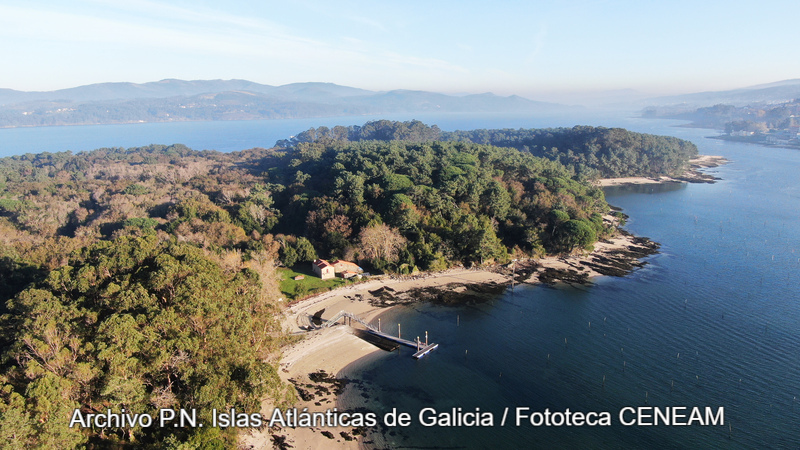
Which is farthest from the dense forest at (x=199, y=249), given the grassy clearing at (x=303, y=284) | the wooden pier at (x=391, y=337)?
the wooden pier at (x=391, y=337)

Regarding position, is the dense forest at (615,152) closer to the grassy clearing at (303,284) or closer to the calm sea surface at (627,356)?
the calm sea surface at (627,356)

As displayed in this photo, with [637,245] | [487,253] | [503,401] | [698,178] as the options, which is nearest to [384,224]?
[487,253]

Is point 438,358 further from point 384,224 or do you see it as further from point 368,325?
point 384,224

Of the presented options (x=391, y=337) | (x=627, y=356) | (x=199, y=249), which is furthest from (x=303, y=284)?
(x=627, y=356)

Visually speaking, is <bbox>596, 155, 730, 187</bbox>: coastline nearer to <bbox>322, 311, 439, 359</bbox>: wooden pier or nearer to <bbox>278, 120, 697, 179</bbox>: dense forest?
<bbox>278, 120, 697, 179</bbox>: dense forest

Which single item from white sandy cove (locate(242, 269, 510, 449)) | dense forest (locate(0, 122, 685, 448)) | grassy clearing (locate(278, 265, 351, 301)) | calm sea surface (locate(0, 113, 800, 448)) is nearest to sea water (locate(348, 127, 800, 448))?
calm sea surface (locate(0, 113, 800, 448))

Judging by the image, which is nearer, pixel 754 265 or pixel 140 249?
pixel 140 249
